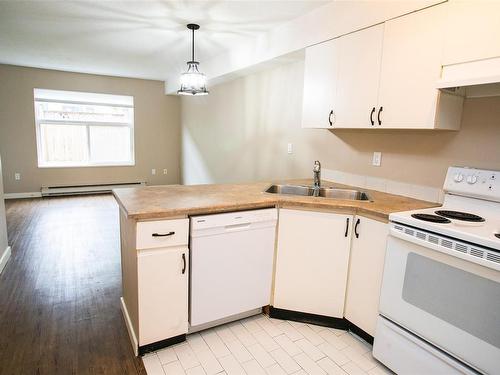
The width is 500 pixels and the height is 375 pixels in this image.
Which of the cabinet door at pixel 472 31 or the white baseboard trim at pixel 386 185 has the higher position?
the cabinet door at pixel 472 31

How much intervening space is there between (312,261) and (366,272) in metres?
0.35

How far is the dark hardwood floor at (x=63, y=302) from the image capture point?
1.80m

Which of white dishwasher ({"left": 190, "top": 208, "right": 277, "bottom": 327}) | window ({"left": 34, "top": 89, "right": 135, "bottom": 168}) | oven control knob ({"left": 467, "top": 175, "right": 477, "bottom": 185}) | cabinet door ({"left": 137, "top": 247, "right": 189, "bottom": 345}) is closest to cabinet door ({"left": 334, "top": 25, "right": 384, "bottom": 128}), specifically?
oven control knob ({"left": 467, "top": 175, "right": 477, "bottom": 185})

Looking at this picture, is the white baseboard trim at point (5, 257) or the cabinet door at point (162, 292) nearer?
the cabinet door at point (162, 292)

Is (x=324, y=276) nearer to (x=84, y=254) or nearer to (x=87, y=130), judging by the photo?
(x=84, y=254)

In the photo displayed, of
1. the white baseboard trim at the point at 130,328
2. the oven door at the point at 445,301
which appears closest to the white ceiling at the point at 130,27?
the oven door at the point at 445,301

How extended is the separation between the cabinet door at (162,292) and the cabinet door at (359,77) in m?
1.50

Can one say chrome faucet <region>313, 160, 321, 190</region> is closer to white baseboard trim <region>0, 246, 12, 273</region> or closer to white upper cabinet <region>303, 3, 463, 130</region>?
white upper cabinet <region>303, 3, 463, 130</region>

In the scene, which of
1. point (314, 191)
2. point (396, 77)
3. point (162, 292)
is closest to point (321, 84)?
point (396, 77)

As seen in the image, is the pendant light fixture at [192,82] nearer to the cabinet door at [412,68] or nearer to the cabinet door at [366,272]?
the cabinet door at [412,68]

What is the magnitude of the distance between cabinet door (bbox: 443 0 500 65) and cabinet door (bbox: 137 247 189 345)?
1.83m

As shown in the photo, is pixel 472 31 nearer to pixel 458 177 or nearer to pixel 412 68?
pixel 412 68

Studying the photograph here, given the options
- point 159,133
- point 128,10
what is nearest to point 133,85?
point 159,133

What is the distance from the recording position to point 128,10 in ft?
9.29
